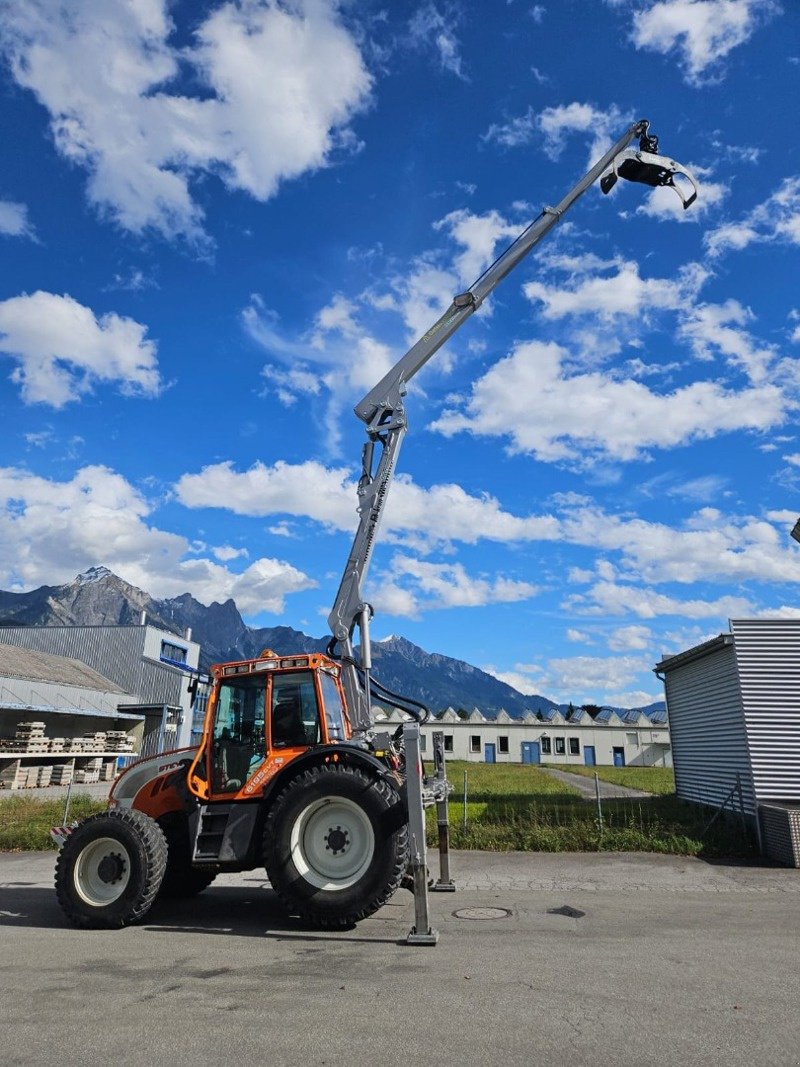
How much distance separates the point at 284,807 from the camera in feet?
24.7

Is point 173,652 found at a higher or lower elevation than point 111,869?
higher

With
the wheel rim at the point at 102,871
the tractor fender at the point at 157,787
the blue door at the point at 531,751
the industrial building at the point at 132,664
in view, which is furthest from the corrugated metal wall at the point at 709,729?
the blue door at the point at 531,751

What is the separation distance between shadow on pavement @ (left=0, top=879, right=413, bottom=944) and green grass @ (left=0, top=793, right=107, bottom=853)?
4.48 m

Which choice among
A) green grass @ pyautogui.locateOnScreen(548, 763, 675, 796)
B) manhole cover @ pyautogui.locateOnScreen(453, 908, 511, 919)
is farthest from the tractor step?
green grass @ pyautogui.locateOnScreen(548, 763, 675, 796)

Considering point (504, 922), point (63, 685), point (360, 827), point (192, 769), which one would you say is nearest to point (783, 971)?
point (504, 922)

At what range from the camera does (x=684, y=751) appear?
18953 mm

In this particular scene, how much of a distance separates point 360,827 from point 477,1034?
3106 mm

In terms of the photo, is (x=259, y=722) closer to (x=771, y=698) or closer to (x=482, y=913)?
(x=482, y=913)

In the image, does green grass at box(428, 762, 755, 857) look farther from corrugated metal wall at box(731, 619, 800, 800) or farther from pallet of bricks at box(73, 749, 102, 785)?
pallet of bricks at box(73, 749, 102, 785)

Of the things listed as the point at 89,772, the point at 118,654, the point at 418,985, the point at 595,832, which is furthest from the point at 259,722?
the point at 118,654

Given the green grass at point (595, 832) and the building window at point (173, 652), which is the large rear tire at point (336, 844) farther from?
the building window at point (173, 652)

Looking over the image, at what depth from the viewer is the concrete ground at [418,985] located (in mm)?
4418

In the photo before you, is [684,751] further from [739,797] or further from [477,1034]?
[477,1034]

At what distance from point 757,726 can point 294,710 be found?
33.6 feet
